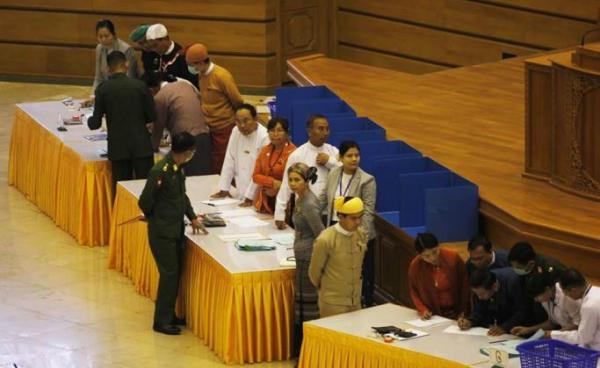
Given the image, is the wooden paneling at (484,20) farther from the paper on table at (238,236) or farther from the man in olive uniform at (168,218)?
the man in olive uniform at (168,218)

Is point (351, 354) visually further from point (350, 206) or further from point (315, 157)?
point (315, 157)

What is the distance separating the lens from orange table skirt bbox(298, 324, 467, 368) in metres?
7.70

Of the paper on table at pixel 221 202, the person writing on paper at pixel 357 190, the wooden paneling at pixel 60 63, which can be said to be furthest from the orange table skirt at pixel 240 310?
the wooden paneling at pixel 60 63

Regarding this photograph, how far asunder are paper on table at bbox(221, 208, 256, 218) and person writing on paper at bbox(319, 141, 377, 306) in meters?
1.06

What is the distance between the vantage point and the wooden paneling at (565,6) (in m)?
14.2

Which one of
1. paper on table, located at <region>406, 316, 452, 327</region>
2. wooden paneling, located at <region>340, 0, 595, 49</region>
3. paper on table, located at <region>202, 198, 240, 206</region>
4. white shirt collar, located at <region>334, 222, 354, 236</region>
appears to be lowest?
paper on table, located at <region>406, 316, 452, 327</region>

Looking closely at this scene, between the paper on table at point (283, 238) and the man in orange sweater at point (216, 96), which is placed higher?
the man in orange sweater at point (216, 96)

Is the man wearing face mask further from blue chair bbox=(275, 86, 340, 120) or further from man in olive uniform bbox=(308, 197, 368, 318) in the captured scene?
blue chair bbox=(275, 86, 340, 120)

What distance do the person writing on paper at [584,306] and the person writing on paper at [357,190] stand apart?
1.95m

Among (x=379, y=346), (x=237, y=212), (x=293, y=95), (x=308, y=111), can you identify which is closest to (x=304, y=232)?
(x=379, y=346)

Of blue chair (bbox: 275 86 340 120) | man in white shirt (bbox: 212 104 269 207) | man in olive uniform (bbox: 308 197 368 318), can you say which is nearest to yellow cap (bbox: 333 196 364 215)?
man in olive uniform (bbox: 308 197 368 318)

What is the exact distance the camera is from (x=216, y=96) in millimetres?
11391

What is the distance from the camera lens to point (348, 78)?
13.6 metres

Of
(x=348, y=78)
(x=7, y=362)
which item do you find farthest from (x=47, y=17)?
(x=7, y=362)
